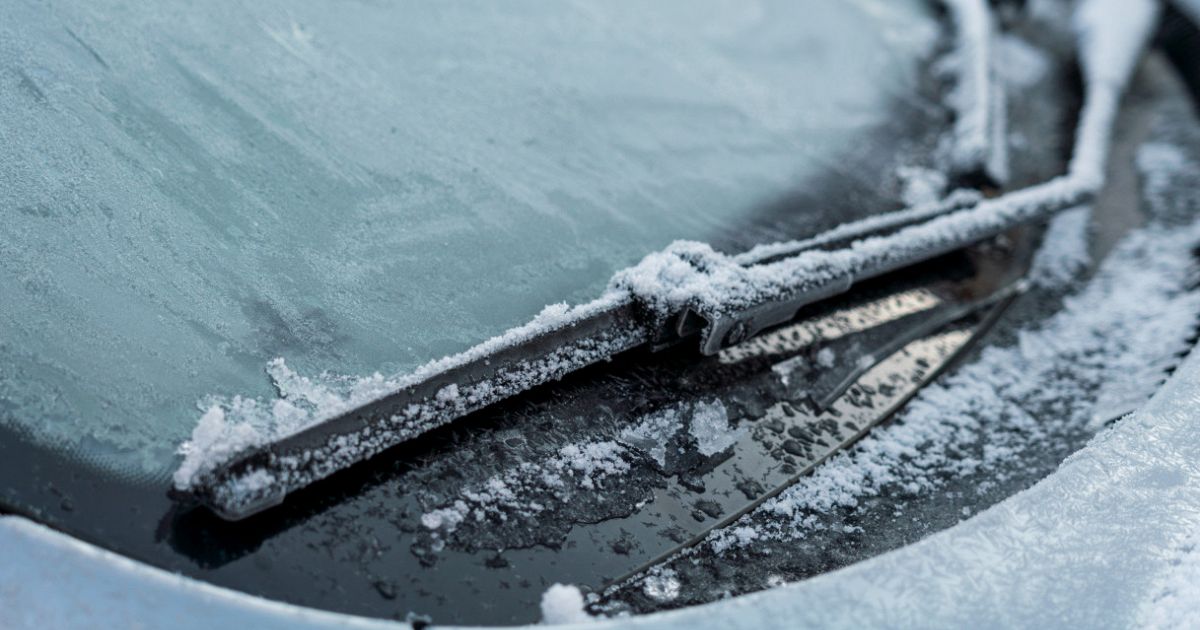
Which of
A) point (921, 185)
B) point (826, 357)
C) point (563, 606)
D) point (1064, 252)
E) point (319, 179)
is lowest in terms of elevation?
point (563, 606)

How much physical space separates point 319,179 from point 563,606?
84cm

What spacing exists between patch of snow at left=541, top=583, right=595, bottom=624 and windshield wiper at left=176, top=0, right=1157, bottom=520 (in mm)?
276

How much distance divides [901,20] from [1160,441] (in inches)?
80.6

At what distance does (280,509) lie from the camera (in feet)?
3.63

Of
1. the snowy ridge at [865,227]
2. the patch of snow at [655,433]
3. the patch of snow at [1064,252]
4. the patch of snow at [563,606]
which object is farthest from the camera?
the patch of snow at [1064,252]

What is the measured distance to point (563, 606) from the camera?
1.04m

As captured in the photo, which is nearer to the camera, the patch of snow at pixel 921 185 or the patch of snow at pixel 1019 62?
the patch of snow at pixel 921 185

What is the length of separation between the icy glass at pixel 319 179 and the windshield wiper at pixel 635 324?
0.11 m

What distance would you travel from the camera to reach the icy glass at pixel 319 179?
1.20 metres

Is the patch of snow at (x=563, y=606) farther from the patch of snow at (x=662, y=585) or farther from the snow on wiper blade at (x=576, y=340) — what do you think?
the snow on wiper blade at (x=576, y=340)

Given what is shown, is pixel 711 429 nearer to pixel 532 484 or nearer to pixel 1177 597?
pixel 532 484

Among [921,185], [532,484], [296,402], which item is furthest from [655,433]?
[921,185]

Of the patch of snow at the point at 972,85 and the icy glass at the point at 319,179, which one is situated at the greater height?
the patch of snow at the point at 972,85

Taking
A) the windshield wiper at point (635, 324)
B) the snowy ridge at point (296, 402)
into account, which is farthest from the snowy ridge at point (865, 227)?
the snowy ridge at point (296, 402)
